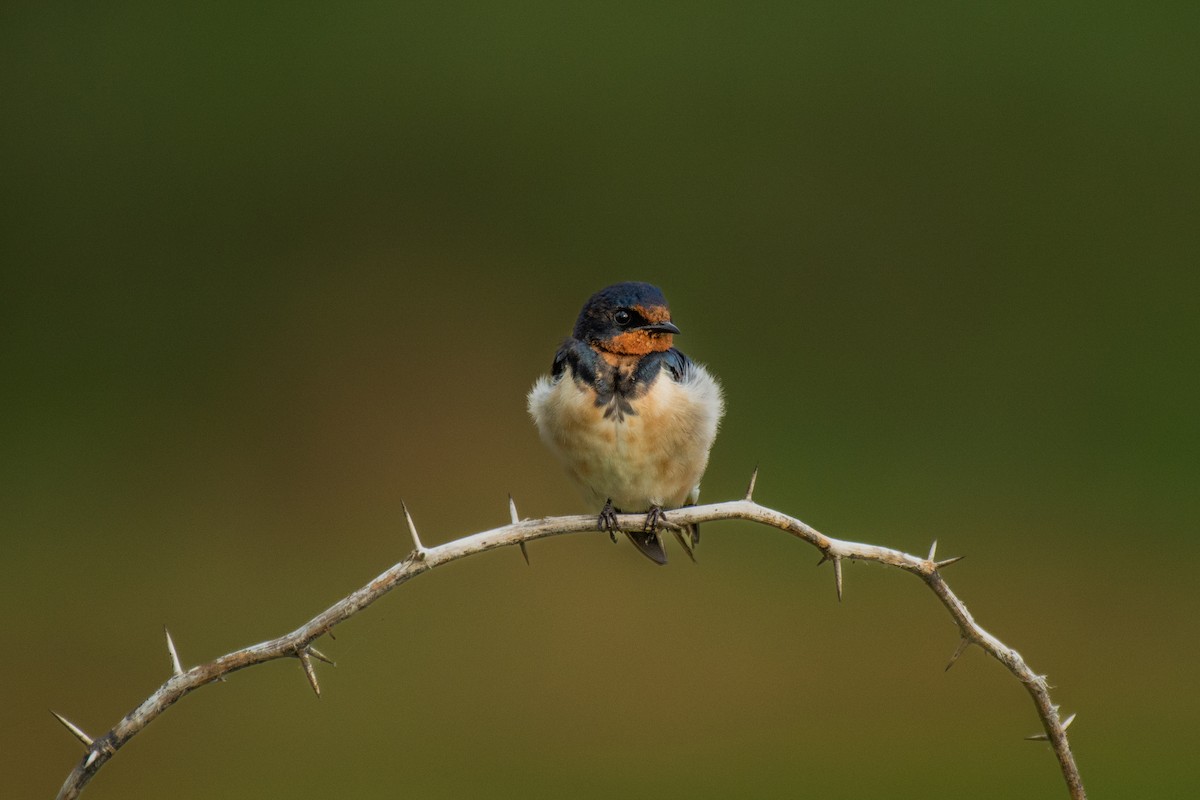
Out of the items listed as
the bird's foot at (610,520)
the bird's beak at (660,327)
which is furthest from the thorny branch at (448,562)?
the bird's beak at (660,327)

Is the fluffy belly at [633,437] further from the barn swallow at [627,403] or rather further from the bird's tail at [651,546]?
the bird's tail at [651,546]

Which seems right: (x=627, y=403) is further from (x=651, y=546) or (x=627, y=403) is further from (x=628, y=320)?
(x=651, y=546)

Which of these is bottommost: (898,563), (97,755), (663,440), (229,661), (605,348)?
(97,755)

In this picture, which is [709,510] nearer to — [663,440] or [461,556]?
[461,556]

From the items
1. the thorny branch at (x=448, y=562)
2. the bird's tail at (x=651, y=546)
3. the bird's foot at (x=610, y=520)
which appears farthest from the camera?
the bird's tail at (x=651, y=546)

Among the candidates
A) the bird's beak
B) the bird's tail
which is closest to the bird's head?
the bird's beak

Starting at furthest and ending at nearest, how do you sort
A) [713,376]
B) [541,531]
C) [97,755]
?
1. [713,376]
2. [541,531]
3. [97,755]

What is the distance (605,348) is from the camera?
342 cm

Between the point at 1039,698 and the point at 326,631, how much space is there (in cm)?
107

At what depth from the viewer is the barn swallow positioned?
3354mm

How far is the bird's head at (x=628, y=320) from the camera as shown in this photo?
3.31 m

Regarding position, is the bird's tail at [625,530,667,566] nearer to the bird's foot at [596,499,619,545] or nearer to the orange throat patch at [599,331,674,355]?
the bird's foot at [596,499,619,545]

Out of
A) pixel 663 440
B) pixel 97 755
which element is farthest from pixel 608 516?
pixel 97 755

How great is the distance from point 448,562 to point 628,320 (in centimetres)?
148
